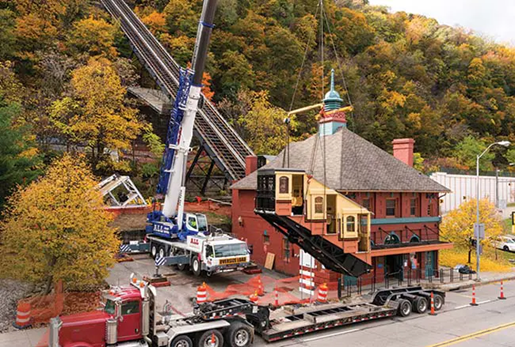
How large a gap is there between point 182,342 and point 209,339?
942 mm

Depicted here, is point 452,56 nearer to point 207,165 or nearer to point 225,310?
point 207,165

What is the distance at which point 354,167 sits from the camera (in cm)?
2670

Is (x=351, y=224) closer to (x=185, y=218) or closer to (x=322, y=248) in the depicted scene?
(x=322, y=248)

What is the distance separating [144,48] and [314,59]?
2973cm

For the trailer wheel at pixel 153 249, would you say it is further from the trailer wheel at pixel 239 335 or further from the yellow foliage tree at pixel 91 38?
the yellow foliage tree at pixel 91 38

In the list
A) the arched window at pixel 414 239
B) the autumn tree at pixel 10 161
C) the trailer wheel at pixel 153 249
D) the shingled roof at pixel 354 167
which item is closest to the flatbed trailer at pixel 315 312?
the shingled roof at pixel 354 167

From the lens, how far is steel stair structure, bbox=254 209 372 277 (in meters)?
16.5

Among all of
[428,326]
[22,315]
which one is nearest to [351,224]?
[428,326]

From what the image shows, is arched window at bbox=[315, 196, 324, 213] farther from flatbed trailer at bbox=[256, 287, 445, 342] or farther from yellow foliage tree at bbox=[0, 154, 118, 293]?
yellow foliage tree at bbox=[0, 154, 118, 293]

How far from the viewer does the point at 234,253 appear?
75.3ft

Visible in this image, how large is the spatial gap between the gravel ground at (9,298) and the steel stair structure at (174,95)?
18.8 meters

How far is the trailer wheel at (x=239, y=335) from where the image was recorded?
47.0 ft

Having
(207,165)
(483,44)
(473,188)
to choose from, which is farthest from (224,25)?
(483,44)

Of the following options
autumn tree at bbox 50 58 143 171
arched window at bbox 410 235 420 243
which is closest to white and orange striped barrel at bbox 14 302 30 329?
autumn tree at bbox 50 58 143 171
